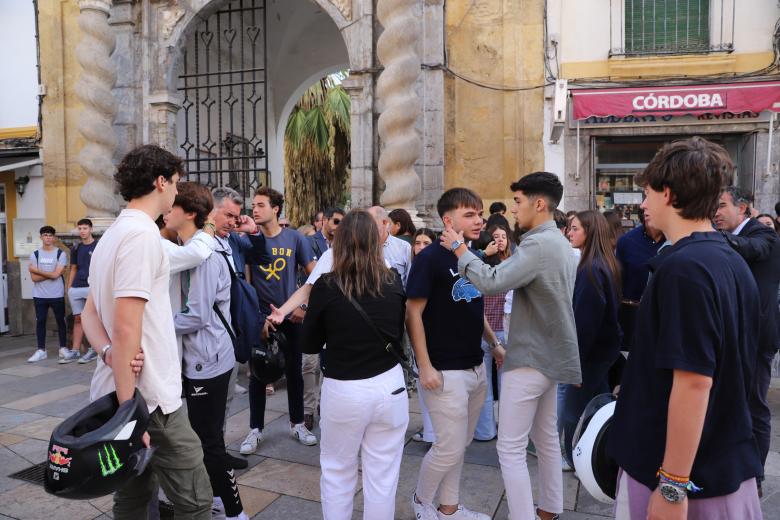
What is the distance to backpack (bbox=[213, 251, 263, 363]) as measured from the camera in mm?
3591

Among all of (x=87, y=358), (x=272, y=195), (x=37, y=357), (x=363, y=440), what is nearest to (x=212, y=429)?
(x=363, y=440)

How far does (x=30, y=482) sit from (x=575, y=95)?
7361 mm

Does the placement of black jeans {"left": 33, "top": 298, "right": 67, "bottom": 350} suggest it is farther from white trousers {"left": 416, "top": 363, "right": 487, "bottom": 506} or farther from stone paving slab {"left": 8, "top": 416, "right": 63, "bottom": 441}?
white trousers {"left": 416, "top": 363, "right": 487, "bottom": 506}

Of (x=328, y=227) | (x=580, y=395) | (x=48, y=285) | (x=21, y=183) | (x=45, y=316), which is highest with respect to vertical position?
(x=21, y=183)

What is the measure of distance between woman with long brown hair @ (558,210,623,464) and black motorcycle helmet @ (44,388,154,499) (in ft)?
8.79

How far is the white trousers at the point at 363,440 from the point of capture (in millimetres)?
2682

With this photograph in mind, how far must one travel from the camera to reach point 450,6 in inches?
317

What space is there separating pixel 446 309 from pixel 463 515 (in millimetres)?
1189

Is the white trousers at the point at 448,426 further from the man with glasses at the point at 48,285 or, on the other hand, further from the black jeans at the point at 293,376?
the man with glasses at the point at 48,285

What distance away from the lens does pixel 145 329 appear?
2332 mm

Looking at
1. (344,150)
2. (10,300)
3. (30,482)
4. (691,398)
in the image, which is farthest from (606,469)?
(344,150)

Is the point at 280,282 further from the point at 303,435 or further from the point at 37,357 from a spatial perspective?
the point at 37,357

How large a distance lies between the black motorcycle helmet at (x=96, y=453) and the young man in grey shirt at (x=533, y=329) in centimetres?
161

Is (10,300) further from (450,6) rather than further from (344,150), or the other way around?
(344,150)
